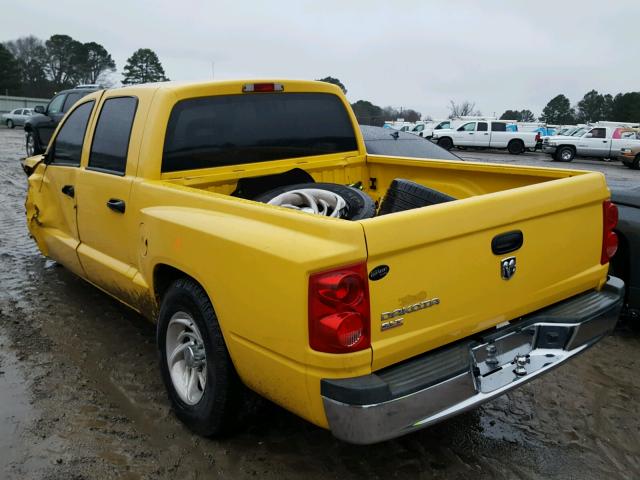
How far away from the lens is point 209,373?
2879mm

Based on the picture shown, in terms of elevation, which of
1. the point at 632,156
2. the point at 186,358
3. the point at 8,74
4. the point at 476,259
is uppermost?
the point at 8,74

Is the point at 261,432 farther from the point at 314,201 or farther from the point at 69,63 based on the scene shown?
the point at 69,63

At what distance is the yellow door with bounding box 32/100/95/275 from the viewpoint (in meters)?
4.53

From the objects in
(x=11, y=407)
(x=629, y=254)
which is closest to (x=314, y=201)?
(x=11, y=407)

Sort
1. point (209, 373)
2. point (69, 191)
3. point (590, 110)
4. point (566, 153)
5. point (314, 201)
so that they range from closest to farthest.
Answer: point (209, 373)
point (314, 201)
point (69, 191)
point (566, 153)
point (590, 110)

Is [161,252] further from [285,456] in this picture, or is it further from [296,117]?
[296,117]

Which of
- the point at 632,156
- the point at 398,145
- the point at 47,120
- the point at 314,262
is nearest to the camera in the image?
the point at 314,262

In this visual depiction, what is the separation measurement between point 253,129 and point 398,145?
384 cm

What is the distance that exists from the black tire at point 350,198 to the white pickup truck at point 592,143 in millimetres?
25907

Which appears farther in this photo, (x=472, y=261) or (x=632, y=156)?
(x=632, y=156)

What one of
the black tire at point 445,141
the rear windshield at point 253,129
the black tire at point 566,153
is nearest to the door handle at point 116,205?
the rear windshield at point 253,129

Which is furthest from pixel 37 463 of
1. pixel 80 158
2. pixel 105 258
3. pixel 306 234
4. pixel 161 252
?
pixel 80 158

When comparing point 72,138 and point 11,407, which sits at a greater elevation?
point 72,138

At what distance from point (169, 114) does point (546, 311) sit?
8.24ft
